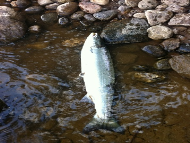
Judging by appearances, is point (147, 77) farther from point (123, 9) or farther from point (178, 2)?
point (178, 2)

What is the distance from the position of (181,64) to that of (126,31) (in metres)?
2.04

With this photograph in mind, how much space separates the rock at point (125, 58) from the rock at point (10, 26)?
10.5 feet

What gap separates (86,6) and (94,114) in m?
5.07

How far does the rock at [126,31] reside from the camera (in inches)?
233

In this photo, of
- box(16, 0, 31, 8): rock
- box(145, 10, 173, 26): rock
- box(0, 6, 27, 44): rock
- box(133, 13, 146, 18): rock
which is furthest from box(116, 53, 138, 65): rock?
box(16, 0, 31, 8): rock

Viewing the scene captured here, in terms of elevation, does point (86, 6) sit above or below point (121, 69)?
above

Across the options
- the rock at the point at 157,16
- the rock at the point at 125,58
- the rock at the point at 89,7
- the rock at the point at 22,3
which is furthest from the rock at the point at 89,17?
the rock at the point at 22,3

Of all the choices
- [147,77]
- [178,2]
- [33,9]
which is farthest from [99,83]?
[33,9]

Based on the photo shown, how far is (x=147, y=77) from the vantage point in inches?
176

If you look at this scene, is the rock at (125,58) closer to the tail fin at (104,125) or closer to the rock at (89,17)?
the tail fin at (104,125)

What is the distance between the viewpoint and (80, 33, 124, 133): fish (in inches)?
135

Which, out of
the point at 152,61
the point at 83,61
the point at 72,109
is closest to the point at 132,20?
the point at 152,61

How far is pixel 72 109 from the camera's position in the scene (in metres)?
3.80

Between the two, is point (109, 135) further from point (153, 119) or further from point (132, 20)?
point (132, 20)
